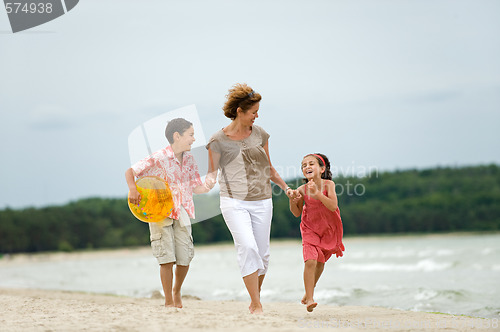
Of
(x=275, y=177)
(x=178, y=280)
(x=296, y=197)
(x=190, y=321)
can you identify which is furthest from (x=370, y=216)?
(x=190, y=321)

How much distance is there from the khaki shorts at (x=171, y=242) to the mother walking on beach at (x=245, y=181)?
2.45ft

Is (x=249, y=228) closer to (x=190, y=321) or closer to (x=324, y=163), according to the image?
(x=324, y=163)

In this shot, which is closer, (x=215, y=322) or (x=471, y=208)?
(x=215, y=322)

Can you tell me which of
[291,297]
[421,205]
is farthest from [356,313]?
[421,205]

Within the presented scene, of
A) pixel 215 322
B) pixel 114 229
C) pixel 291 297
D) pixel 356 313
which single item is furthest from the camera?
pixel 114 229

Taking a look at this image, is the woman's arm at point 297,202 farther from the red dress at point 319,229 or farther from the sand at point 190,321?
the sand at point 190,321

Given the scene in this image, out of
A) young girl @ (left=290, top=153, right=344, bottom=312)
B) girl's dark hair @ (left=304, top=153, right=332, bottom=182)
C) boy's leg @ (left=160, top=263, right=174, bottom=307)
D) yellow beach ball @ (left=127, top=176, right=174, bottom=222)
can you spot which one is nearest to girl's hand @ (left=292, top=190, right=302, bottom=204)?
young girl @ (left=290, top=153, right=344, bottom=312)

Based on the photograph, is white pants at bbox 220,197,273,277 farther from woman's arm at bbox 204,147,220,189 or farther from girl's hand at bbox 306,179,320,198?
girl's hand at bbox 306,179,320,198

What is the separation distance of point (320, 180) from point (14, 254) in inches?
2797

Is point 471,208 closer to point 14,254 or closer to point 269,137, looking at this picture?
point 14,254

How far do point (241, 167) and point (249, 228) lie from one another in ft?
1.99

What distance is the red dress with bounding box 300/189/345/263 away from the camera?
643 centimetres

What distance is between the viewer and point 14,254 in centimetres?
7100

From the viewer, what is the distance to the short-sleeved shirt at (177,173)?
21.8ft
